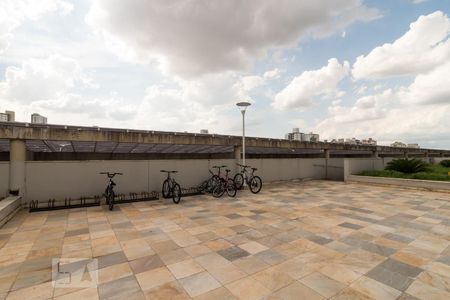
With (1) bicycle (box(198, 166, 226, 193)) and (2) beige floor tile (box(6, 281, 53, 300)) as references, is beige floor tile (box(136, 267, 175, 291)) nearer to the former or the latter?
(2) beige floor tile (box(6, 281, 53, 300))

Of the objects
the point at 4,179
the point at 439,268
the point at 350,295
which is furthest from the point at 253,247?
the point at 4,179

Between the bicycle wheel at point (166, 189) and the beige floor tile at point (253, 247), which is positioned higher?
the bicycle wheel at point (166, 189)

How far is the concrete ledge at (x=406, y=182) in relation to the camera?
10966 millimetres

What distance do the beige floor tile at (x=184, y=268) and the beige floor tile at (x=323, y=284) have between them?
63.3 inches

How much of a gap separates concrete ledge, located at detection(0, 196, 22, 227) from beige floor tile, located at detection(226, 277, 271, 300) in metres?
6.15

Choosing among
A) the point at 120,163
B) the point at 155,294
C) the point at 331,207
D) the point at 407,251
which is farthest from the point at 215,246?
the point at 120,163

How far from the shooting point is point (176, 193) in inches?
359

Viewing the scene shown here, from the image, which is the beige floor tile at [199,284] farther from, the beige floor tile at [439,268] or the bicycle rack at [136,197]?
the bicycle rack at [136,197]

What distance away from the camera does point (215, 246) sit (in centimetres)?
445

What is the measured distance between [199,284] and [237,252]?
119 centimetres

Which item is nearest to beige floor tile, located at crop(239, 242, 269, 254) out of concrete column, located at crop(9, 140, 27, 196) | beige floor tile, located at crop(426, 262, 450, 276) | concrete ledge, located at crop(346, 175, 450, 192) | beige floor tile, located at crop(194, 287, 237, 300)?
beige floor tile, located at crop(194, 287, 237, 300)

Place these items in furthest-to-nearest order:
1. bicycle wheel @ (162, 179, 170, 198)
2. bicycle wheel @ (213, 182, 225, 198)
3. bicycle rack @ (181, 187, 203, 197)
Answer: bicycle rack @ (181, 187, 203, 197) → bicycle wheel @ (213, 182, 225, 198) → bicycle wheel @ (162, 179, 170, 198)

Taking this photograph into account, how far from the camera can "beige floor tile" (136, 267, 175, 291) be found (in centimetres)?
312

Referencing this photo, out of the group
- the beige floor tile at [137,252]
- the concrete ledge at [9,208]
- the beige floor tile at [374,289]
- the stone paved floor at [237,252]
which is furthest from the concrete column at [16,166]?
the beige floor tile at [374,289]
